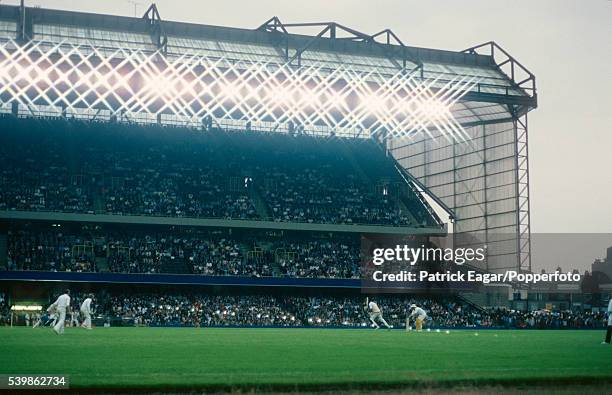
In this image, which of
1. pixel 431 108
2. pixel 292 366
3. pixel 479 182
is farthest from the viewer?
pixel 479 182

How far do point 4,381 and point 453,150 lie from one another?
195 ft

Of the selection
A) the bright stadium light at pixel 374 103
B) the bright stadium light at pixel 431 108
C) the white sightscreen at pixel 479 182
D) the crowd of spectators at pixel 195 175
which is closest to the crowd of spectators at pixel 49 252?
the crowd of spectators at pixel 195 175

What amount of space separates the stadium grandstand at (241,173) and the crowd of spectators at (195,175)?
0.13m

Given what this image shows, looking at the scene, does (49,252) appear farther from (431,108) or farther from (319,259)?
(431,108)

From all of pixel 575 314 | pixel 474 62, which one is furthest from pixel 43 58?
pixel 575 314

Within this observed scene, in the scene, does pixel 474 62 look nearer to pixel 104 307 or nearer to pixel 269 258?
pixel 269 258

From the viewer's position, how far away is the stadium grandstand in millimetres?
51406

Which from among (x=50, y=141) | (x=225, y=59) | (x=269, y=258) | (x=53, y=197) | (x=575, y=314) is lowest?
(x=575, y=314)

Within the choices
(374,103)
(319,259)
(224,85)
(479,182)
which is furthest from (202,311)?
(479,182)

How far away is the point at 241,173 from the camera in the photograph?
6344 cm

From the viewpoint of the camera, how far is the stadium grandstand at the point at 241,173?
51.4m

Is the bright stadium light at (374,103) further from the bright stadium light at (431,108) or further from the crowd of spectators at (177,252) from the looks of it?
the crowd of spectators at (177,252)

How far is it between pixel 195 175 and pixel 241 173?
365 cm

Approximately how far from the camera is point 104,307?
Result: 5353 cm
